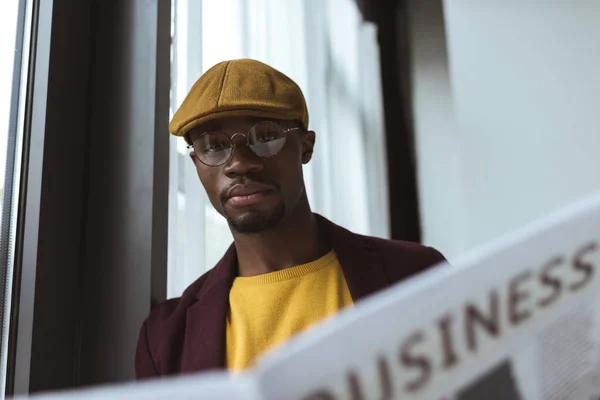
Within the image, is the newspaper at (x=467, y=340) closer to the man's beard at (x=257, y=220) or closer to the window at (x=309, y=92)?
the man's beard at (x=257, y=220)

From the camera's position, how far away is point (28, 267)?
0.85 m

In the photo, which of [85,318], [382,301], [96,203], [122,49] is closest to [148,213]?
[96,203]

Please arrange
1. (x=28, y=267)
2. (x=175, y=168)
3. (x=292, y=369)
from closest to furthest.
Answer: (x=292, y=369), (x=28, y=267), (x=175, y=168)

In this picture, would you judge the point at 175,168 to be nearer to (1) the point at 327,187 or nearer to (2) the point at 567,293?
(1) the point at 327,187

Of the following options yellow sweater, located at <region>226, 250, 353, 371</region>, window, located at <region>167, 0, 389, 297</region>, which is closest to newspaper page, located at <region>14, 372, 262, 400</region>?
yellow sweater, located at <region>226, 250, 353, 371</region>

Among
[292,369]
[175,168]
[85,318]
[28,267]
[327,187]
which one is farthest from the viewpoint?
[327,187]

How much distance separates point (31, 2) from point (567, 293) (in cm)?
92

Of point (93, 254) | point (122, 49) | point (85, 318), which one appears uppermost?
point (122, 49)

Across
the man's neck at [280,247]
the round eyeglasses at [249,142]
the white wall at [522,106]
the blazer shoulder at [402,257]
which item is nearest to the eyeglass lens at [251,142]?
the round eyeglasses at [249,142]

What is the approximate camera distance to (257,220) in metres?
0.82

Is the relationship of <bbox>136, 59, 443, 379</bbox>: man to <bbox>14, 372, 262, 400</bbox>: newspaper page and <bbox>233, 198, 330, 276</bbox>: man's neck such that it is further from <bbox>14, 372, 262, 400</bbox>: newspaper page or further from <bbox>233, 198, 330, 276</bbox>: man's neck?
<bbox>14, 372, 262, 400</bbox>: newspaper page

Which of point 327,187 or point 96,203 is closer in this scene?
point 96,203

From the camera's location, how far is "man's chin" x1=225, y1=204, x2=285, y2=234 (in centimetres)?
82

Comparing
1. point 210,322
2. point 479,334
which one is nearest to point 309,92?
point 210,322
